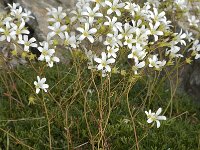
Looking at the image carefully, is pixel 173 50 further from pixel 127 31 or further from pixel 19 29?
pixel 19 29

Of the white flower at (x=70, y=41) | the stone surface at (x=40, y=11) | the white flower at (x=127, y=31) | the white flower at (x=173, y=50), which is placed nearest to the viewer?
the white flower at (x=70, y=41)

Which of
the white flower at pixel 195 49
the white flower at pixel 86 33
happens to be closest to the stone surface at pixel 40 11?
the white flower at pixel 195 49

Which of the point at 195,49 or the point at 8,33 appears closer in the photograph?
Result: the point at 8,33

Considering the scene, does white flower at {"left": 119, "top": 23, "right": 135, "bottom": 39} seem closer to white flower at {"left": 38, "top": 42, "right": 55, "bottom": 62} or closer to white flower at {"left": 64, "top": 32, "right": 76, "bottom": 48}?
white flower at {"left": 64, "top": 32, "right": 76, "bottom": 48}

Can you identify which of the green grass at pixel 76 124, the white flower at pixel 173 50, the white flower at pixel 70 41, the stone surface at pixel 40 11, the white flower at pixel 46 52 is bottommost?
the green grass at pixel 76 124

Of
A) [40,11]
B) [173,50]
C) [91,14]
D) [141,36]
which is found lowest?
[40,11]

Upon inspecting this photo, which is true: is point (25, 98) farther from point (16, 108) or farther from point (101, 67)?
point (101, 67)

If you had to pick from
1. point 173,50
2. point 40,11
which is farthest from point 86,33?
point 40,11

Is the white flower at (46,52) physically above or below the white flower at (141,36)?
below

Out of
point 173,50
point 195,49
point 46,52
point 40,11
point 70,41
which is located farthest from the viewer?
point 40,11

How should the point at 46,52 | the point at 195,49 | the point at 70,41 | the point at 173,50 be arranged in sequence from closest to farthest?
the point at 70,41 → the point at 46,52 → the point at 173,50 → the point at 195,49

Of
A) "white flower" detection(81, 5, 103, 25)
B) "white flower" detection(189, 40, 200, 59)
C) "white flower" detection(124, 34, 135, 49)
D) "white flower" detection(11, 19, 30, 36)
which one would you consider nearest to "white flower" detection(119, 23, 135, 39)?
"white flower" detection(124, 34, 135, 49)

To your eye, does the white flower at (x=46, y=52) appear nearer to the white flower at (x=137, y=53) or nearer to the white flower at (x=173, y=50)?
the white flower at (x=137, y=53)
